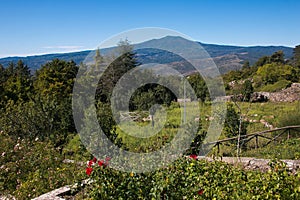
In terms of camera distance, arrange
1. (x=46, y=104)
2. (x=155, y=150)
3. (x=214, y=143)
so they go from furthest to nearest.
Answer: (x=46, y=104)
(x=214, y=143)
(x=155, y=150)

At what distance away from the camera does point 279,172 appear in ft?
8.36

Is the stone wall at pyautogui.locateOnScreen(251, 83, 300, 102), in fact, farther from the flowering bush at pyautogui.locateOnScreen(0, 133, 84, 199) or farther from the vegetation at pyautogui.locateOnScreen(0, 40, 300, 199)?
the flowering bush at pyautogui.locateOnScreen(0, 133, 84, 199)

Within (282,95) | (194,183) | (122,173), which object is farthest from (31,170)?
(282,95)

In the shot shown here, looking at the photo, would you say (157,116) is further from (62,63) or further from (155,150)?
(62,63)

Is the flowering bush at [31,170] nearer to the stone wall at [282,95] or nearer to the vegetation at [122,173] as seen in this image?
the vegetation at [122,173]

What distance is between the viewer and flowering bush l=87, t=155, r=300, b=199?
2.43 m

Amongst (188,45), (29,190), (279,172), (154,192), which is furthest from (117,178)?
(188,45)

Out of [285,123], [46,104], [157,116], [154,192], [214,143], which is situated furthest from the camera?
[285,123]

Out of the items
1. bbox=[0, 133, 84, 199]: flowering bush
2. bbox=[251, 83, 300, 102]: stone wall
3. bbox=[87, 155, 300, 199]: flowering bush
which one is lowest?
bbox=[251, 83, 300, 102]: stone wall

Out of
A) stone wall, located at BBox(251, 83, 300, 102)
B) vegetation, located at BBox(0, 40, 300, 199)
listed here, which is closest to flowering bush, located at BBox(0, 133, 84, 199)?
vegetation, located at BBox(0, 40, 300, 199)

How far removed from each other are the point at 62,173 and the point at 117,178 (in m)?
1.88

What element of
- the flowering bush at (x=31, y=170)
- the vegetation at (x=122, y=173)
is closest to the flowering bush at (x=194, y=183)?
the vegetation at (x=122, y=173)

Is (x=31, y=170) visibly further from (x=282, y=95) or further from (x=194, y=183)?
(x=282, y=95)

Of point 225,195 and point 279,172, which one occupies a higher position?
point 279,172
